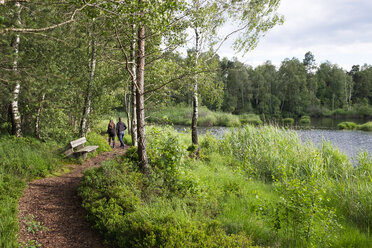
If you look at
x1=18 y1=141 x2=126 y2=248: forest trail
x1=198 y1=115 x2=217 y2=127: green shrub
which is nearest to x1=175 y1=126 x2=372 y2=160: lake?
x1=18 y1=141 x2=126 y2=248: forest trail

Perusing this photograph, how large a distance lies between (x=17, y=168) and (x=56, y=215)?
2495mm

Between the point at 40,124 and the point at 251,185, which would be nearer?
the point at 251,185

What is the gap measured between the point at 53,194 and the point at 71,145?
9.26 feet

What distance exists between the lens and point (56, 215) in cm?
463

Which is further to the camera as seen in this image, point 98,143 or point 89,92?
point 98,143

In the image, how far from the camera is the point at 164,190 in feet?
17.4

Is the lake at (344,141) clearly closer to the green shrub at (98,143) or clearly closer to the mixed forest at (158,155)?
the mixed forest at (158,155)

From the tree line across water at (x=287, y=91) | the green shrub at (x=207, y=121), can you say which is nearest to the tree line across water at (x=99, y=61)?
the green shrub at (x=207, y=121)

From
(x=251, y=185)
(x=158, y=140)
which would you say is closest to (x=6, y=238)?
(x=158, y=140)

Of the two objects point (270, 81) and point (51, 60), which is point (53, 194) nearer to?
point (51, 60)

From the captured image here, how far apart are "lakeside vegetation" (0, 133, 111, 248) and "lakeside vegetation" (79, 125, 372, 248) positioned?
127 centimetres

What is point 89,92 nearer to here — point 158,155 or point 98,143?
point 98,143

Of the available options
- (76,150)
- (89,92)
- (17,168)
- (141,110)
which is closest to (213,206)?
(141,110)

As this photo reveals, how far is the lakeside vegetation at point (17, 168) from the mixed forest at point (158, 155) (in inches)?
1.3
